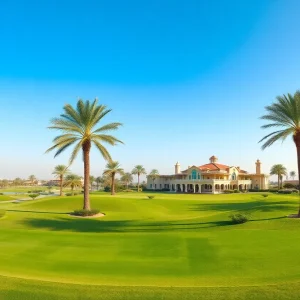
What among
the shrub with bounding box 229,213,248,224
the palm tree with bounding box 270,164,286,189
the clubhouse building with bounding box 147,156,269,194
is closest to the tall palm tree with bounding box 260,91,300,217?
the shrub with bounding box 229,213,248,224

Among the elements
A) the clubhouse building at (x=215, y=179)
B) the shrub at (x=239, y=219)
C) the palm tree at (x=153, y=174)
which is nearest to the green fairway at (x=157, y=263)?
the shrub at (x=239, y=219)

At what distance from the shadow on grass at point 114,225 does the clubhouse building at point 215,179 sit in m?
56.4

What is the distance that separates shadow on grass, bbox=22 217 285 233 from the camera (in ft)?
75.2

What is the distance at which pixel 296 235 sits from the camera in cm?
1791

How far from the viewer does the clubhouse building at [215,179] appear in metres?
84.2

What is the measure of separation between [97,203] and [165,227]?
60.1 feet

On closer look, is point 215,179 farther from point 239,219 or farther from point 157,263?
point 157,263

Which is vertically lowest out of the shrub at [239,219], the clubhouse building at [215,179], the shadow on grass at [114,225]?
the shadow on grass at [114,225]

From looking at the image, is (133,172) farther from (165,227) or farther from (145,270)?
(145,270)

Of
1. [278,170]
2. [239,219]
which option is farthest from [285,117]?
[278,170]

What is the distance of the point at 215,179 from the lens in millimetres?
83062

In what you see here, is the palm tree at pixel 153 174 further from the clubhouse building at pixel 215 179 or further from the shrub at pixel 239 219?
the shrub at pixel 239 219

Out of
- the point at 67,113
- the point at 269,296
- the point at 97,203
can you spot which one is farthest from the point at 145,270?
the point at 97,203

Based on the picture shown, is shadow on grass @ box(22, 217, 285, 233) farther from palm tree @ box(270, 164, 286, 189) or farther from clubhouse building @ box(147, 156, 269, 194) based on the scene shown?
palm tree @ box(270, 164, 286, 189)
